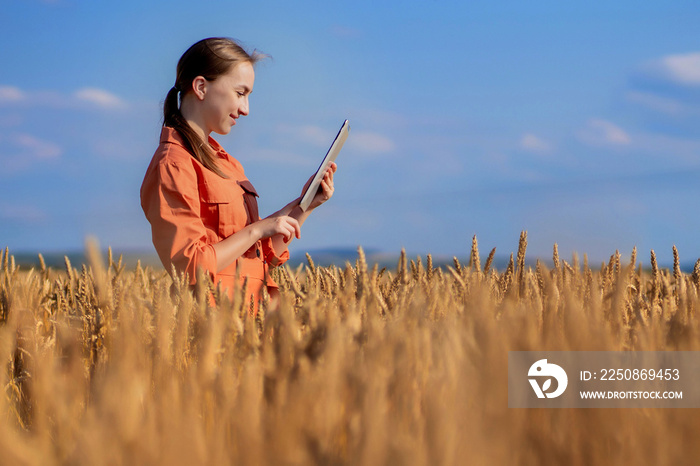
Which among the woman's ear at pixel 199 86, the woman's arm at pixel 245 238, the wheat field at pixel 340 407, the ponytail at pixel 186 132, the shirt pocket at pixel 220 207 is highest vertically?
the woman's ear at pixel 199 86

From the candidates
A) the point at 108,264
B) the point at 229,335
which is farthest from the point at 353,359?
the point at 108,264

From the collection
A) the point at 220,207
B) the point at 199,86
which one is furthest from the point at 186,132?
the point at 220,207

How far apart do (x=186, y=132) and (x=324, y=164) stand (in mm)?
540

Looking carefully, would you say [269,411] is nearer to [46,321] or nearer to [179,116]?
[46,321]

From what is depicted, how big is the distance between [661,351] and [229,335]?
2.50 ft

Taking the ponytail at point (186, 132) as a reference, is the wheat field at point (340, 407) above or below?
below

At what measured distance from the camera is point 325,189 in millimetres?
2391

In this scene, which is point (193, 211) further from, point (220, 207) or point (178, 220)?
point (220, 207)

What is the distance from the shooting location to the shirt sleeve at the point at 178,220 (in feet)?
6.54

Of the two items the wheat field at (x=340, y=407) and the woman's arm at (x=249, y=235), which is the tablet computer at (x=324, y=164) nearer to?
the woman's arm at (x=249, y=235)

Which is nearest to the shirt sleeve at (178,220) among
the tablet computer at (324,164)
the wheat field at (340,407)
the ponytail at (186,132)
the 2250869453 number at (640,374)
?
the ponytail at (186,132)

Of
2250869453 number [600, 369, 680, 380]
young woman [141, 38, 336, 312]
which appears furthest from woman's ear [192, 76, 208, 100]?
2250869453 number [600, 369, 680, 380]

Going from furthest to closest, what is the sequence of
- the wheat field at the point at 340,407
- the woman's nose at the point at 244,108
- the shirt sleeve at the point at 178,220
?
the woman's nose at the point at 244,108 → the shirt sleeve at the point at 178,220 → the wheat field at the point at 340,407

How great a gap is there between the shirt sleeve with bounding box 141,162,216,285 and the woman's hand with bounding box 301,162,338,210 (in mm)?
480
